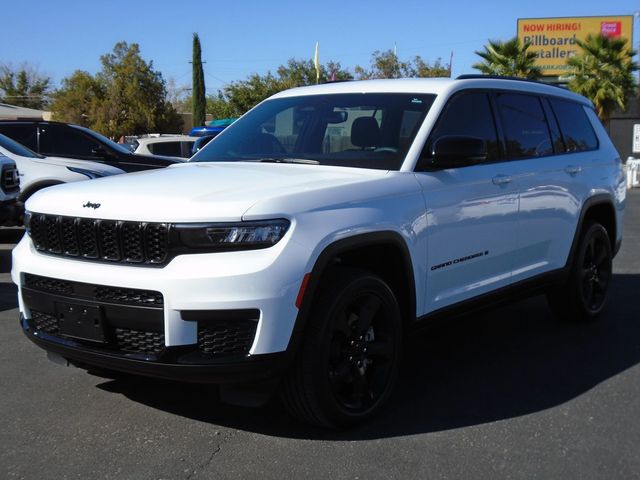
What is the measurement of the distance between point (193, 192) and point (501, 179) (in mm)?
2224

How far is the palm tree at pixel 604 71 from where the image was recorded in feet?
120

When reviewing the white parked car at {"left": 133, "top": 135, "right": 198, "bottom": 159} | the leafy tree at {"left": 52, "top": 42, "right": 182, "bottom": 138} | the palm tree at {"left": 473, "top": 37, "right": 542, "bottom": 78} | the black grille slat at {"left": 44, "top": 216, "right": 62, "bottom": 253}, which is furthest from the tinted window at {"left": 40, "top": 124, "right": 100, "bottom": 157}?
the leafy tree at {"left": 52, "top": 42, "right": 182, "bottom": 138}

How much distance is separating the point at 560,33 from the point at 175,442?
51.6 m

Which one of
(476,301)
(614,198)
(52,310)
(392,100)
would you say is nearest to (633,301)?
(614,198)

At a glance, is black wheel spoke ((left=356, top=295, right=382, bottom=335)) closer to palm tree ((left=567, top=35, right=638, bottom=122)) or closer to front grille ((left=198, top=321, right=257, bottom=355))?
front grille ((left=198, top=321, right=257, bottom=355))

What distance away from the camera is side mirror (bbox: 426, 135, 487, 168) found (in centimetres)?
428

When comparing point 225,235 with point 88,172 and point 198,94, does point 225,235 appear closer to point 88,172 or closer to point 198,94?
point 88,172

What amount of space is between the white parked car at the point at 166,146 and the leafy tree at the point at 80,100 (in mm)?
29991

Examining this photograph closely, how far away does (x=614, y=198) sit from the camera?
6465 mm

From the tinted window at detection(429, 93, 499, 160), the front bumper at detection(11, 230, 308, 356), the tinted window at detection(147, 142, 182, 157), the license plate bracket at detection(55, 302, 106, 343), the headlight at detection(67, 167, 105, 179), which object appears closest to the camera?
the front bumper at detection(11, 230, 308, 356)

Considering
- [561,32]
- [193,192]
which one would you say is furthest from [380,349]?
[561,32]

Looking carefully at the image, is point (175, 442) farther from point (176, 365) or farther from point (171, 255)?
point (171, 255)

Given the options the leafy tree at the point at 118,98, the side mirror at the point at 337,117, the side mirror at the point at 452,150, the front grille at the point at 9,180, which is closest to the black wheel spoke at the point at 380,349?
the side mirror at the point at 452,150

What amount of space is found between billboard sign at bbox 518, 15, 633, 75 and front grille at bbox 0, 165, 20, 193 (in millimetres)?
45744
